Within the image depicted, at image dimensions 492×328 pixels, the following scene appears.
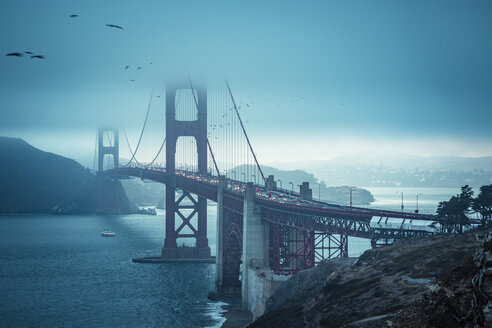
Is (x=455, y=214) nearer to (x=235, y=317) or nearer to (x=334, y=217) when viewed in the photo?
(x=334, y=217)

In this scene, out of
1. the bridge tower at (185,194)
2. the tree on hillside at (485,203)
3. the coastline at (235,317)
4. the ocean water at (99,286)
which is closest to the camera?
the tree on hillside at (485,203)

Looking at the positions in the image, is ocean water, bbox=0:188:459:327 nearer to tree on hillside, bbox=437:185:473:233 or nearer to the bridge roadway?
the bridge roadway

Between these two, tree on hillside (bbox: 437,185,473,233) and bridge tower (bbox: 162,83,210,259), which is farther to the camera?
bridge tower (bbox: 162,83,210,259)

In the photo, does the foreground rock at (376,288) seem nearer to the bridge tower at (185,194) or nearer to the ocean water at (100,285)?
the ocean water at (100,285)

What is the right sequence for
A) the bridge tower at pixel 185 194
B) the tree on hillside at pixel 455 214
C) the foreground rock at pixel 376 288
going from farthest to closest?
the bridge tower at pixel 185 194 → the tree on hillside at pixel 455 214 → the foreground rock at pixel 376 288

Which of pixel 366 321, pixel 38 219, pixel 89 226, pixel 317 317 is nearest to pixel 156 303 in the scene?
pixel 317 317

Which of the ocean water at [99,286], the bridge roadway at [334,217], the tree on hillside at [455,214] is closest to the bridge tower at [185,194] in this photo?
the ocean water at [99,286]

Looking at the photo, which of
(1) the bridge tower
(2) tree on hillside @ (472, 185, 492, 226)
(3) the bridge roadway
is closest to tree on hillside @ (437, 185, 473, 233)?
(2) tree on hillside @ (472, 185, 492, 226)

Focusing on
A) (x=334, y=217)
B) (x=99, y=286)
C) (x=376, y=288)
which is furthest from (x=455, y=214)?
(x=99, y=286)
